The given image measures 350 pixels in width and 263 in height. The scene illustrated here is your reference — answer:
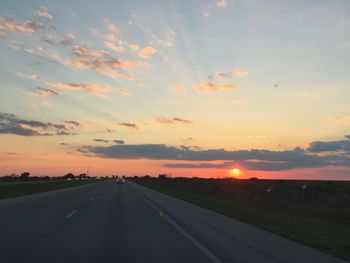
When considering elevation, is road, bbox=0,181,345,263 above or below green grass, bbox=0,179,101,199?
below

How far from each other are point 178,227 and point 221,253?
577 centimetres

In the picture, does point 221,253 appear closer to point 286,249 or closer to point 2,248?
point 286,249

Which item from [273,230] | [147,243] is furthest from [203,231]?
[147,243]

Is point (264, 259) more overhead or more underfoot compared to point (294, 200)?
more underfoot

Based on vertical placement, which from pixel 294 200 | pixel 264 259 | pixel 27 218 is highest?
pixel 294 200

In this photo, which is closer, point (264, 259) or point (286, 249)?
point (264, 259)

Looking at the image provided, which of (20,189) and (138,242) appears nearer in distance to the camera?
(138,242)

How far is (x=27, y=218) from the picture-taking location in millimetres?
18312

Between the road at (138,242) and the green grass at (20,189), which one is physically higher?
the green grass at (20,189)

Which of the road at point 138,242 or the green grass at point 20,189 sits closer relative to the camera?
A: the road at point 138,242

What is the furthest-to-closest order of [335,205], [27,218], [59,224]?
[335,205]
[27,218]
[59,224]

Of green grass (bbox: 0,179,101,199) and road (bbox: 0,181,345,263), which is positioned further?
green grass (bbox: 0,179,101,199)

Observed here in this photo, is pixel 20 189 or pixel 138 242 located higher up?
pixel 20 189

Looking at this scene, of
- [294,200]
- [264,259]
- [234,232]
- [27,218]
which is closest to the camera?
[264,259]
